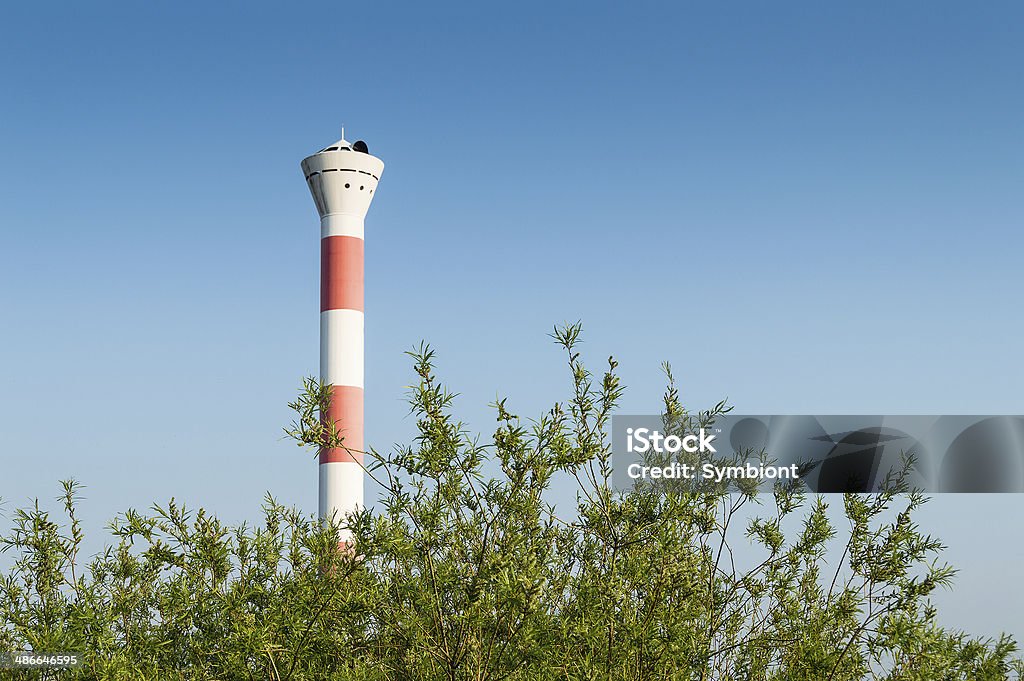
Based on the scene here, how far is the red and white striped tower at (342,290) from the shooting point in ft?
66.7

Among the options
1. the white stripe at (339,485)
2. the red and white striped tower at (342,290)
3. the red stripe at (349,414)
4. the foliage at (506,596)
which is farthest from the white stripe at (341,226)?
the foliage at (506,596)

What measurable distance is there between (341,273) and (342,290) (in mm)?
346

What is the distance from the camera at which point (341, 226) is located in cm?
2197

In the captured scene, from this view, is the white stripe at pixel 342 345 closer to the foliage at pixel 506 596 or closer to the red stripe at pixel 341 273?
the red stripe at pixel 341 273

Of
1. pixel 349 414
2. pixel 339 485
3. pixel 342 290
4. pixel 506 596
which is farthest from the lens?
pixel 342 290

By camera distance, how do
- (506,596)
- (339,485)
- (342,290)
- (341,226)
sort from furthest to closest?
1. (341,226)
2. (342,290)
3. (339,485)
4. (506,596)

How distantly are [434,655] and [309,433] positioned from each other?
84 centimetres

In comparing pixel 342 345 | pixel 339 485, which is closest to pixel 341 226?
pixel 342 345

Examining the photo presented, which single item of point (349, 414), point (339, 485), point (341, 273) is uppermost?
point (341, 273)

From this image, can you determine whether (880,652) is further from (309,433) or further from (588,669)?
(309,433)

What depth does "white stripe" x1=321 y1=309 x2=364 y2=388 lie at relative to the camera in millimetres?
20969

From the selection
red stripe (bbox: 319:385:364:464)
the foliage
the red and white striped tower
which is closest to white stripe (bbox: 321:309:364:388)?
the red and white striped tower

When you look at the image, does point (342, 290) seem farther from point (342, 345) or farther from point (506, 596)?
point (506, 596)

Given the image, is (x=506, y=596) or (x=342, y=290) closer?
(x=506, y=596)
